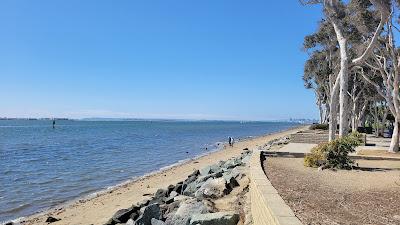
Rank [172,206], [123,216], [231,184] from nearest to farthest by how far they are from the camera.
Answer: [172,206] → [231,184] → [123,216]

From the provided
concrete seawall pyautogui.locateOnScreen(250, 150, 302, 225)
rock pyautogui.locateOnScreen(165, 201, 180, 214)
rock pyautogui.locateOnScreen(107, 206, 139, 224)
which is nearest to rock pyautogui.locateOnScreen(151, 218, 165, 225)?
rock pyautogui.locateOnScreen(165, 201, 180, 214)

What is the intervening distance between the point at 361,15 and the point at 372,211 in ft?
51.1

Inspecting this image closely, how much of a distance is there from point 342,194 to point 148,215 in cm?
439

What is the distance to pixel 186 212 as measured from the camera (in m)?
9.29

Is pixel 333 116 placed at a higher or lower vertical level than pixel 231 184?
higher

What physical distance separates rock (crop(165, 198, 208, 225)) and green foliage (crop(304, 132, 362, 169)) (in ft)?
18.0

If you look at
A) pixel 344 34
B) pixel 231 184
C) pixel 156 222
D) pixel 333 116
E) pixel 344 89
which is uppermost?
pixel 344 34

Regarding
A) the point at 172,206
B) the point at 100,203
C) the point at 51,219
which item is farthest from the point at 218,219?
the point at 100,203

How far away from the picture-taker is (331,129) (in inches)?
750

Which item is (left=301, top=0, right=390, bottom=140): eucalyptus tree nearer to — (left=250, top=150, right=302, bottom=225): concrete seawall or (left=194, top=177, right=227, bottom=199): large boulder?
(left=194, top=177, right=227, bottom=199): large boulder

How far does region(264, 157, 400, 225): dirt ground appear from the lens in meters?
6.24

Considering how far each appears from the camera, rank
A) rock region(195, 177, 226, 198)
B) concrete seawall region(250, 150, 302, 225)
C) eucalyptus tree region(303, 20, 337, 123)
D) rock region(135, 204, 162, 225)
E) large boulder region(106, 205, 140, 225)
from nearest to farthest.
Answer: concrete seawall region(250, 150, 302, 225)
rock region(135, 204, 162, 225)
rock region(195, 177, 226, 198)
large boulder region(106, 205, 140, 225)
eucalyptus tree region(303, 20, 337, 123)

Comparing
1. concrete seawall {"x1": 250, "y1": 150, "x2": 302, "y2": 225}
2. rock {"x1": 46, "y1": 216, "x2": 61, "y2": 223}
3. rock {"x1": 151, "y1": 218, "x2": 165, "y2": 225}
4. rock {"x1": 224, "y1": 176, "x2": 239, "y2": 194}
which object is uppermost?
concrete seawall {"x1": 250, "y1": 150, "x2": 302, "y2": 225}

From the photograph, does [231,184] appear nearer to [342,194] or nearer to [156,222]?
[156,222]
